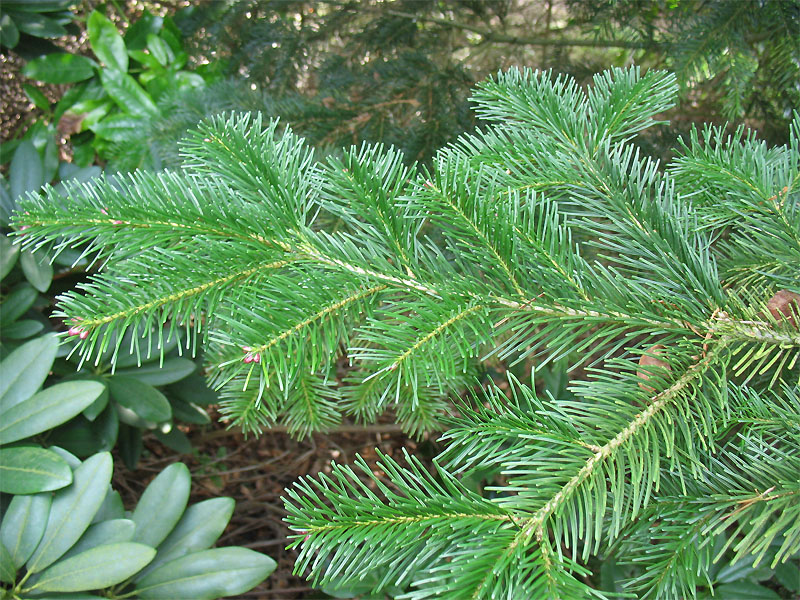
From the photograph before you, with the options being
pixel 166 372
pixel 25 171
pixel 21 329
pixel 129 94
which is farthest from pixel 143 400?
pixel 129 94

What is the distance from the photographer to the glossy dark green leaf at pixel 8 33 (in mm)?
1715

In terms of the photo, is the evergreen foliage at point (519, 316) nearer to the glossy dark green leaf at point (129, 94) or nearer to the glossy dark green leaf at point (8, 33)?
the glossy dark green leaf at point (129, 94)

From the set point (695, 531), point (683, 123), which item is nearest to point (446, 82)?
point (683, 123)

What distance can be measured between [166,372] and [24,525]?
1.22 ft

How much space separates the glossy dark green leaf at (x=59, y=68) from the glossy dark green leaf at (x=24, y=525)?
1.47 metres

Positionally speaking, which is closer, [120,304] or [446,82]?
[120,304]

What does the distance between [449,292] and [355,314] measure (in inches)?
2.9

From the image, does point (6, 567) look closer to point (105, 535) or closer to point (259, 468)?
point (105, 535)

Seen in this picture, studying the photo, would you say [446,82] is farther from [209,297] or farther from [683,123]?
[209,297]

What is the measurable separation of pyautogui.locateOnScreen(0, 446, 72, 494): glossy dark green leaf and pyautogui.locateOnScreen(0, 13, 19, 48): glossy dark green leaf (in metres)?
1.34

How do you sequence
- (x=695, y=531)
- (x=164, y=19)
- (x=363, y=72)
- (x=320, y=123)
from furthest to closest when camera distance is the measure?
(x=164, y=19) → (x=363, y=72) → (x=320, y=123) → (x=695, y=531)

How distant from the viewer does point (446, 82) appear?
3.78 feet

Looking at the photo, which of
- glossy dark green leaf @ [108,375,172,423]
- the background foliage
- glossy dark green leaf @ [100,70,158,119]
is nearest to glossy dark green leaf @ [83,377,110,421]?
glossy dark green leaf @ [108,375,172,423]

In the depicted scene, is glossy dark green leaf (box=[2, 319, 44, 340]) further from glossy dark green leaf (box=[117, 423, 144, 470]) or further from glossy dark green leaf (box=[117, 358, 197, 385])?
glossy dark green leaf (box=[117, 423, 144, 470])
